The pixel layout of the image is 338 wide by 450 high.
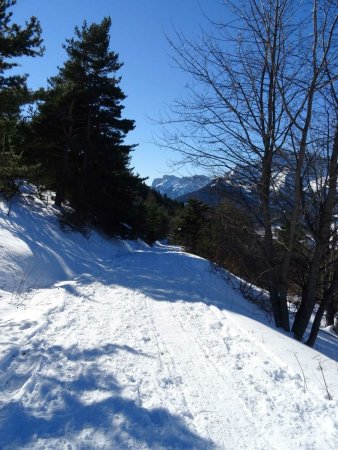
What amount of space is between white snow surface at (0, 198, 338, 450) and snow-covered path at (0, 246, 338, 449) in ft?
0.04

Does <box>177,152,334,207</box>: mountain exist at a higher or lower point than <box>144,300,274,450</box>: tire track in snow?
higher

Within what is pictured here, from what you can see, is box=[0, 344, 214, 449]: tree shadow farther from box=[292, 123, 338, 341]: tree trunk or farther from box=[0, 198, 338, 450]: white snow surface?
box=[292, 123, 338, 341]: tree trunk

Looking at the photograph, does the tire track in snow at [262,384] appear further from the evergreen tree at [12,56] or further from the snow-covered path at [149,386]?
the evergreen tree at [12,56]

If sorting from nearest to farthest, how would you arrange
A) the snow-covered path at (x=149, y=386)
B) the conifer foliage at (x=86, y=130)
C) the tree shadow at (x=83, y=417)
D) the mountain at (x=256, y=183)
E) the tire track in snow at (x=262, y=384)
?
the tree shadow at (x=83, y=417)
the snow-covered path at (x=149, y=386)
the tire track in snow at (x=262, y=384)
the mountain at (x=256, y=183)
the conifer foliage at (x=86, y=130)

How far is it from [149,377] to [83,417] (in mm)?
1020

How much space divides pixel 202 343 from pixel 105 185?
15968mm

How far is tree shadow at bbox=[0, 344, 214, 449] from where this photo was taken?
2.82 meters

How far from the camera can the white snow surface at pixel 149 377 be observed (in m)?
2.95

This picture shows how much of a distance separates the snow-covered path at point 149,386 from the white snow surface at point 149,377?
12 millimetres

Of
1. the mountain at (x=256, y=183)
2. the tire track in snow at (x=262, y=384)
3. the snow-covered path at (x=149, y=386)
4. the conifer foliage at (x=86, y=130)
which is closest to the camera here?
the snow-covered path at (x=149, y=386)

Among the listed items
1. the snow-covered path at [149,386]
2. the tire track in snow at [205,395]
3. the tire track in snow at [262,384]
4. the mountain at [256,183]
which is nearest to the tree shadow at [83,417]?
the snow-covered path at [149,386]

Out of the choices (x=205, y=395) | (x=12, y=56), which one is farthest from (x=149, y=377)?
(x=12, y=56)

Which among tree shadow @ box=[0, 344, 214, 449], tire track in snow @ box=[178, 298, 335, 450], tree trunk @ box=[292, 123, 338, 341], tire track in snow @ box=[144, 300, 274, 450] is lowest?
tree shadow @ box=[0, 344, 214, 449]

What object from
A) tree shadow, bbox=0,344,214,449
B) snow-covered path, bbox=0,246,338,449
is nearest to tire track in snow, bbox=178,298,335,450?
snow-covered path, bbox=0,246,338,449
